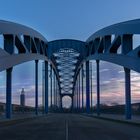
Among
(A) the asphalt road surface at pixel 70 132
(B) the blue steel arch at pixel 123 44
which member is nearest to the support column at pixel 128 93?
(B) the blue steel arch at pixel 123 44

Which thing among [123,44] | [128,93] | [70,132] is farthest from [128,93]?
[70,132]

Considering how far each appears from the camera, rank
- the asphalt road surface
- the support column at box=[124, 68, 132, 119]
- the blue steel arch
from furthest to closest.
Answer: the support column at box=[124, 68, 132, 119]
the blue steel arch
the asphalt road surface

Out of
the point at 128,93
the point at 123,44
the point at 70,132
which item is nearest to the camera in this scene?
the point at 70,132

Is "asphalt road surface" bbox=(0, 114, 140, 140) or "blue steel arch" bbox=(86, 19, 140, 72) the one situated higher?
"blue steel arch" bbox=(86, 19, 140, 72)

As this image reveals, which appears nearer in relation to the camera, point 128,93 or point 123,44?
point 128,93

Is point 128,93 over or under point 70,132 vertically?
over

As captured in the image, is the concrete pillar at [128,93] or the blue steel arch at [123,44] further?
the concrete pillar at [128,93]

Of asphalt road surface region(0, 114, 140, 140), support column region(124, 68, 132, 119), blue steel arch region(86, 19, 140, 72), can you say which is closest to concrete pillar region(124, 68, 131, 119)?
support column region(124, 68, 132, 119)

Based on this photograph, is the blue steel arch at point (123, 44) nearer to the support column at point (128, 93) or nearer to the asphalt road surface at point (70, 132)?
the support column at point (128, 93)

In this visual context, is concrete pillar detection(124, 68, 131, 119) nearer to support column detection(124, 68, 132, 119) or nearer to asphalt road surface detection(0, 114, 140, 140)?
support column detection(124, 68, 132, 119)

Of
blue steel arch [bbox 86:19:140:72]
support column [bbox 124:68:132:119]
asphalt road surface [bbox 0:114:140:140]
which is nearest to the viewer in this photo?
asphalt road surface [bbox 0:114:140:140]

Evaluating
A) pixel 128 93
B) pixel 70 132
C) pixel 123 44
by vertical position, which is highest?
pixel 123 44

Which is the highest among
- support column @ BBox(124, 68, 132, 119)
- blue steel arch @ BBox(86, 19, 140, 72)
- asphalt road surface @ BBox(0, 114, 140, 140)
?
blue steel arch @ BBox(86, 19, 140, 72)

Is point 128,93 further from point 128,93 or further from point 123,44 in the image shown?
point 123,44
